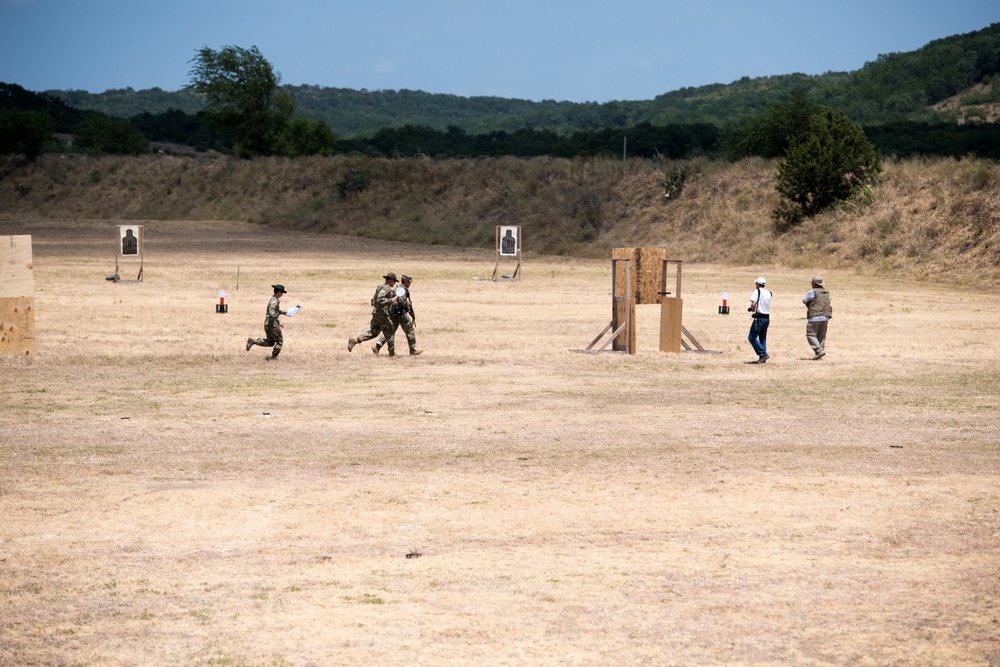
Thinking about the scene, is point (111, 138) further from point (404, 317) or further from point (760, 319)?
point (760, 319)

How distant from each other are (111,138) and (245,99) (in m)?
21.4

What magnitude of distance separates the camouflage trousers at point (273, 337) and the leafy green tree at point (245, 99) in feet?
263

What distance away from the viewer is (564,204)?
68812mm

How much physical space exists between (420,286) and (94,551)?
3127 cm

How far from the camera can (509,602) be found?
31.9 ft

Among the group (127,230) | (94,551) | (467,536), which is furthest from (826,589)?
(127,230)

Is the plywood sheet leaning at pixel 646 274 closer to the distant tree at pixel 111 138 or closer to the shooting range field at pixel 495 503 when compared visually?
the shooting range field at pixel 495 503

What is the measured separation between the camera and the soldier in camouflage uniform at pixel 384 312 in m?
24.8

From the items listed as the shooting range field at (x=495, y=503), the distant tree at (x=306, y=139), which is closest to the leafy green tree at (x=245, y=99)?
the distant tree at (x=306, y=139)

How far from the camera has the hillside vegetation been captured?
51.6 meters

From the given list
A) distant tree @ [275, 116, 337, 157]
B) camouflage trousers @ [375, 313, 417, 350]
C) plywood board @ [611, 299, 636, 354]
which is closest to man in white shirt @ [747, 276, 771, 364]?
plywood board @ [611, 299, 636, 354]

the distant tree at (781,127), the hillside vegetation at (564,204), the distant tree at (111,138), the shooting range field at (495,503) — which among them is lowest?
the shooting range field at (495,503)

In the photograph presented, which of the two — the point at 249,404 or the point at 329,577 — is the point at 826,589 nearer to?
the point at 329,577

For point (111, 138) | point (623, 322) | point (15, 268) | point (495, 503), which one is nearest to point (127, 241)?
point (15, 268)
